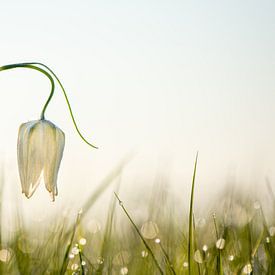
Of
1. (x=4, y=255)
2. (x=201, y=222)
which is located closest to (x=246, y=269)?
(x=4, y=255)

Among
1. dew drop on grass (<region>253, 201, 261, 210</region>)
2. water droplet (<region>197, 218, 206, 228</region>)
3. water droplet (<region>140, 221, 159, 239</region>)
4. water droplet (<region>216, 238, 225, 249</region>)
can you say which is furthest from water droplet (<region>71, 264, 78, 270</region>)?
water droplet (<region>197, 218, 206, 228</region>)

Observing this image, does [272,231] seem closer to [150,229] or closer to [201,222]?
[150,229]

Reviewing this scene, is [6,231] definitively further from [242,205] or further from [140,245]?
[242,205]

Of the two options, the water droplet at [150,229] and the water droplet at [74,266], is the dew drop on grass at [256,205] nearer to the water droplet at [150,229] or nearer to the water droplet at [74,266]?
the water droplet at [150,229]

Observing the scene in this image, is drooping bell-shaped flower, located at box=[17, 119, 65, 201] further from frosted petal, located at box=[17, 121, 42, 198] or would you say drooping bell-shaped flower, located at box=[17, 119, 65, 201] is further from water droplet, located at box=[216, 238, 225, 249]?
water droplet, located at box=[216, 238, 225, 249]

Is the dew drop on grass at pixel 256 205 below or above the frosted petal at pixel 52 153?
below

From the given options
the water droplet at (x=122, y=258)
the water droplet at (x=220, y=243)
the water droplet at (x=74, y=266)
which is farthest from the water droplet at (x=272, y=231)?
the water droplet at (x=74, y=266)
